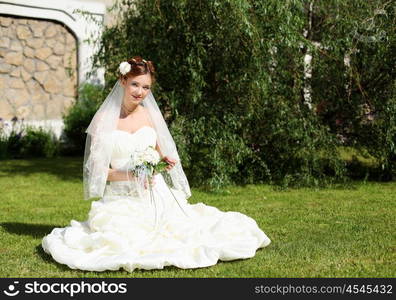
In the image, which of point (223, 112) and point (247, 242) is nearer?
point (247, 242)

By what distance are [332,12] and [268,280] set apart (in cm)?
534

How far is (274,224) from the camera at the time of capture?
6492 millimetres

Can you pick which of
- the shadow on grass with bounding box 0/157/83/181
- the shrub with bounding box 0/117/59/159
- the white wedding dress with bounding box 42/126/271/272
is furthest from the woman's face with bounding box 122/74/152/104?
→ the shrub with bounding box 0/117/59/159

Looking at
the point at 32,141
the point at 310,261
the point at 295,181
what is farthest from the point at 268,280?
the point at 32,141

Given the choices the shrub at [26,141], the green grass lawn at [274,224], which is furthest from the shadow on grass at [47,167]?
the shrub at [26,141]

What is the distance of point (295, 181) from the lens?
869 cm

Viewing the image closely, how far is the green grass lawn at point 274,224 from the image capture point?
4.85 metres

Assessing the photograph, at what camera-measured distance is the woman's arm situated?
5.53 m

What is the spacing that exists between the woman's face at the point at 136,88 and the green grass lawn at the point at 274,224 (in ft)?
5.07

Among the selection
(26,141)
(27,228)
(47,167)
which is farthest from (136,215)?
(26,141)

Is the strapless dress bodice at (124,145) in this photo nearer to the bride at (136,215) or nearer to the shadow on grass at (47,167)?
the bride at (136,215)

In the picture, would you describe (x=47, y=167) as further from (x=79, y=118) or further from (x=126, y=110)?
(x=126, y=110)

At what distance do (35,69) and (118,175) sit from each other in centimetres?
753

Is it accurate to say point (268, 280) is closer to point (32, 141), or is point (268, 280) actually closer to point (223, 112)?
point (223, 112)
